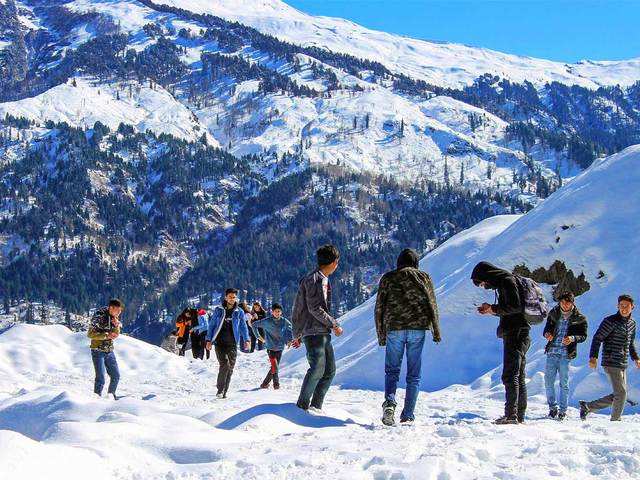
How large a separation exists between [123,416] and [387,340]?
3.45m

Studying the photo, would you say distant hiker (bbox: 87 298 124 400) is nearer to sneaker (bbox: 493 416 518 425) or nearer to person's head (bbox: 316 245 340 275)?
person's head (bbox: 316 245 340 275)

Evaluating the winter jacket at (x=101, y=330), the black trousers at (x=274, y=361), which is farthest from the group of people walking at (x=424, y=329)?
the black trousers at (x=274, y=361)

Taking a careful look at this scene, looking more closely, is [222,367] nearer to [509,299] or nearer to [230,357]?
[230,357]

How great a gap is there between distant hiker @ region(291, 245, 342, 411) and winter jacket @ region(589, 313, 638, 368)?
437cm

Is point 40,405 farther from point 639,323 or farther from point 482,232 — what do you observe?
point 482,232

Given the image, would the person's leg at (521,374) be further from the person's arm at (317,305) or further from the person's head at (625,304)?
the person's arm at (317,305)

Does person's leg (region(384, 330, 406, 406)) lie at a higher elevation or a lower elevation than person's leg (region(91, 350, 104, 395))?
higher

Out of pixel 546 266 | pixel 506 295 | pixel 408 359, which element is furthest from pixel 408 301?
pixel 546 266

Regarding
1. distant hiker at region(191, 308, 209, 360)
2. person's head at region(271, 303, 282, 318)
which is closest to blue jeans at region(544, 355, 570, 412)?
person's head at region(271, 303, 282, 318)

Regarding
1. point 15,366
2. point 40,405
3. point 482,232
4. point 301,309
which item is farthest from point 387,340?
point 482,232

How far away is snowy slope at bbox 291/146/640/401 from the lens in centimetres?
2120

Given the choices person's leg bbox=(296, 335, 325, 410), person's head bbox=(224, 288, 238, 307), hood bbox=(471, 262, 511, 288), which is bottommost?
person's leg bbox=(296, 335, 325, 410)

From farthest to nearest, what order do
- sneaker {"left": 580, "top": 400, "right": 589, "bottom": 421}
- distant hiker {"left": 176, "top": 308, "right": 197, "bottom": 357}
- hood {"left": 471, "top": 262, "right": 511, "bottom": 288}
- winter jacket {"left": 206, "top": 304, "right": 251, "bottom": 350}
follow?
distant hiker {"left": 176, "top": 308, "right": 197, "bottom": 357}
winter jacket {"left": 206, "top": 304, "right": 251, "bottom": 350}
sneaker {"left": 580, "top": 400, "right": 589, "bottom": 421}
hood {"left": 471, "top": 262, "right": 511, "bottom": 288}

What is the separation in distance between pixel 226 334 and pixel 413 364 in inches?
227
